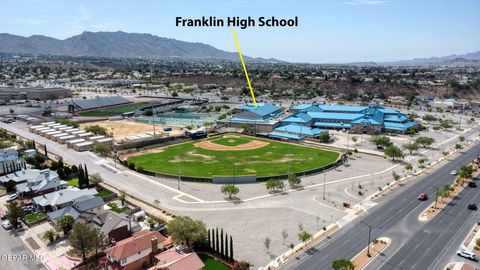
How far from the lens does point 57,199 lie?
5894cm

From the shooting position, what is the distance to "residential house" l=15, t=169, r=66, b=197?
64.9 m

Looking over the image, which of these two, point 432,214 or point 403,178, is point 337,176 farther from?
point 432,214

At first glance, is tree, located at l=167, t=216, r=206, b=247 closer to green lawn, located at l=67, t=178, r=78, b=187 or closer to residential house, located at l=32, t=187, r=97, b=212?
residential house, located at l=32, t=187, r=97, b=212

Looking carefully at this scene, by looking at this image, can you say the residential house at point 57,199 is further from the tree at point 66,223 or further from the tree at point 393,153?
the tree at point 393,153

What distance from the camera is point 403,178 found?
76.8 m

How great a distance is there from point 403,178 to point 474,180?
46.7 ft

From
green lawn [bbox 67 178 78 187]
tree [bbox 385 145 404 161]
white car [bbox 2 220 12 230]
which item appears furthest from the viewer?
tree [bbox 385 145 404 161]

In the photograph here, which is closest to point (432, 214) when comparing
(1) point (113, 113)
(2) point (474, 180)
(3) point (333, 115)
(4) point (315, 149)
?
(2) point (474, 180)

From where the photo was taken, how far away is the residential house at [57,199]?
58344mm

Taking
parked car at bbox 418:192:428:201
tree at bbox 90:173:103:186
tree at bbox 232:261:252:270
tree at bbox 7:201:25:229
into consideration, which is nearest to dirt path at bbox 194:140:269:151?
tree at bbox 90:173:103:186

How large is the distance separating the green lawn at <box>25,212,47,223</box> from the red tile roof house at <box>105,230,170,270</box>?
69.9 feet

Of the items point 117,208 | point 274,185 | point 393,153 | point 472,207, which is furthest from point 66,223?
point 393,153

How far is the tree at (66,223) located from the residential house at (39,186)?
1662cm

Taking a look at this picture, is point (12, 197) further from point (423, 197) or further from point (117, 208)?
point (423, 197)
